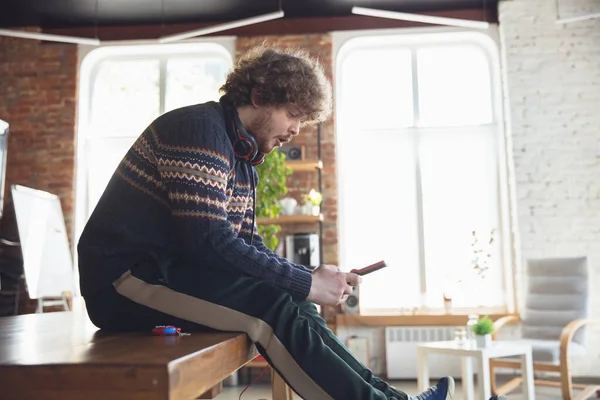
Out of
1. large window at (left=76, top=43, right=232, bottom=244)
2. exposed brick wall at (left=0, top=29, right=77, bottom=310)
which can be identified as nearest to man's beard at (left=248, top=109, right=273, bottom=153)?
exposed brick wall at (left=0, top=29, right=77, bottom=310)

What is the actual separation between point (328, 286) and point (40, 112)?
5541 millimetres

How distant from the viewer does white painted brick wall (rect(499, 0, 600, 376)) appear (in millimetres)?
5445

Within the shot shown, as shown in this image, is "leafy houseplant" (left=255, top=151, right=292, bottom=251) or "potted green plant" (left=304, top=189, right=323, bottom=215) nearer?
"leafy houseplant" (left=255, top=151, right=292, bottom=251)

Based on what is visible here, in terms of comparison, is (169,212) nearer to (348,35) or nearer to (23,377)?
(23,377)

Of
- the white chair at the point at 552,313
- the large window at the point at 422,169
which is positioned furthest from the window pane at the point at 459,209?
the white chair at the point at 552,313

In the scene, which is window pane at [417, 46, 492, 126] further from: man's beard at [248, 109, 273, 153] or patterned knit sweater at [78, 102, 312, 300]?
patterned knit sweater at [78, 102, 312, 300]

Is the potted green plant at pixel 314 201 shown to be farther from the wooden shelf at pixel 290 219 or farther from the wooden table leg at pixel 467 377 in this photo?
the wooden table leg at pixel 467 377

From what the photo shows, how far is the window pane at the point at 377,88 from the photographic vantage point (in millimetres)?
6254

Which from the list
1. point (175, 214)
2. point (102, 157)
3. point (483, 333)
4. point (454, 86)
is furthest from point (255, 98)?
point (102, 157)

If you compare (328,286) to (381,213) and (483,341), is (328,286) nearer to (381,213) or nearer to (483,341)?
(483,341)

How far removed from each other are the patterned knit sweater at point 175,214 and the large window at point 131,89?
5141 mm

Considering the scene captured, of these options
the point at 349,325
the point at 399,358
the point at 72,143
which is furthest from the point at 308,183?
the point at 72,143

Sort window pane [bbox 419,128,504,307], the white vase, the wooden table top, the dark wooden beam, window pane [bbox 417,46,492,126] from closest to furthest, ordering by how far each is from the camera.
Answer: the wooden table top → the white vase → window pane [bbox 419,128,504,307] → the dark wooden beam → window pane [bbox 417,46,492,126]

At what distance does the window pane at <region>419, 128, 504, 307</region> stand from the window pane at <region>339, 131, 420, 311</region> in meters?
0.16
